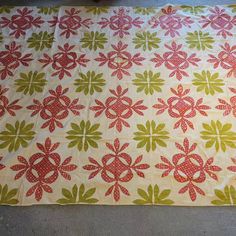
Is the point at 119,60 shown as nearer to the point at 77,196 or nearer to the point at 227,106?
the point at 227,106

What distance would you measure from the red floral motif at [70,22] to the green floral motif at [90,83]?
31 cm

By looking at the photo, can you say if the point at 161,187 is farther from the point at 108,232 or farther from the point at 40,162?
the point at 40,162

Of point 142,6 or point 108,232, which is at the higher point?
point 142,6

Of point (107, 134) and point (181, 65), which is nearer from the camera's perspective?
point (107, 134)

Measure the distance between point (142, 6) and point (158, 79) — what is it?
0.58 m

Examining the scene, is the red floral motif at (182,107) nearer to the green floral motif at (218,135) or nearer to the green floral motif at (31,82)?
the green floral motif at (218,135)

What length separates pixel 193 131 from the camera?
1123mm

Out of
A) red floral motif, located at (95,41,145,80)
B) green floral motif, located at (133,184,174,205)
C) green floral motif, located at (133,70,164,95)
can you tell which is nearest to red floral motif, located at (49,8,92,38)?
red floral motif, located at (95,41,145,80)

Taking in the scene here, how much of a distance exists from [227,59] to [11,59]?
101cm

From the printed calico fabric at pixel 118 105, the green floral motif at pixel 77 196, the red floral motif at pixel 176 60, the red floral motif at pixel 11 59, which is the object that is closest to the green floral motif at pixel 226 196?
the printed calico fabric at pixel 118 105

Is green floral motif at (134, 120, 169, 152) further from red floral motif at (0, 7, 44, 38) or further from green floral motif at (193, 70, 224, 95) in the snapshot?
red floral motif at (0, 7, 44, 38)

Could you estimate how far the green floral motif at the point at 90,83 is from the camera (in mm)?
1267

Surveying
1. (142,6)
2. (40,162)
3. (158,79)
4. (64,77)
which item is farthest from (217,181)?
(142,6)

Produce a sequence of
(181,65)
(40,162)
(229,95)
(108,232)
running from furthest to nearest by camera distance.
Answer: (181,65), (229,95), (40,162), (108,232)
